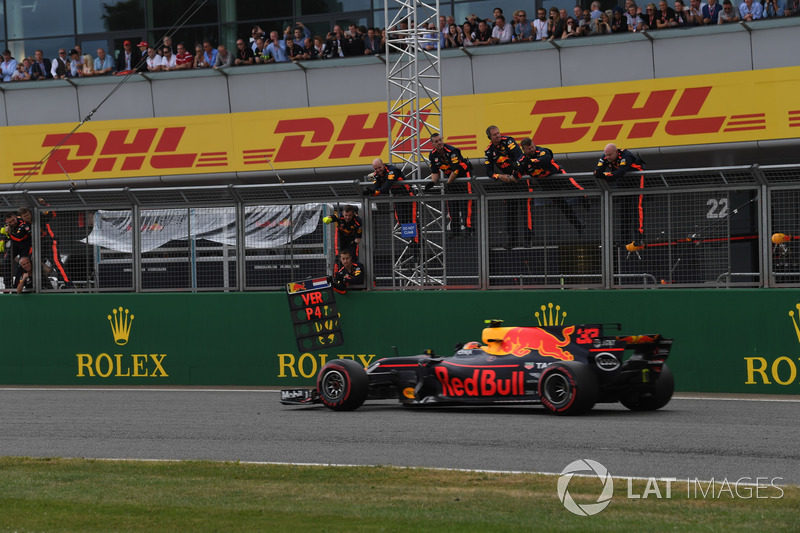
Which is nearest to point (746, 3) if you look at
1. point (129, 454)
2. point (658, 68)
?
point (658, 68)

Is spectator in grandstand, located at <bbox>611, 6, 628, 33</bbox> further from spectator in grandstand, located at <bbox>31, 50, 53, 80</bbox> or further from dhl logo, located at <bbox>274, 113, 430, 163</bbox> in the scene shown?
spectator in grandstand, located at <bbox>31, 50, 53, 80</bbox>

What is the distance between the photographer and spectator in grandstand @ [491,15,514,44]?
27.3 metres

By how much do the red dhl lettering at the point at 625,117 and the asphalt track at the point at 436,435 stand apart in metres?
12.3

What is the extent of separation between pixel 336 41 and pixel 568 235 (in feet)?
46.6

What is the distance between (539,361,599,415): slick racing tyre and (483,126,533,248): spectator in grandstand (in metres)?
4.48

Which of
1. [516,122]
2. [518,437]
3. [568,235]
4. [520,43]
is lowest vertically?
[518,437]

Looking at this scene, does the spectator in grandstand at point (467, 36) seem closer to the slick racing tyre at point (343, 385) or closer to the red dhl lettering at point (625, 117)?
the red dhl lettering at point (625, 117)

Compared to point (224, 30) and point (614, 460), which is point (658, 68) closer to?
point (224, 30)

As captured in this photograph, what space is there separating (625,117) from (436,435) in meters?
16.5

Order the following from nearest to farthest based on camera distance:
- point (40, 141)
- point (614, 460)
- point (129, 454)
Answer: point (614, 460) → point (129, 454) → point (40, 141)

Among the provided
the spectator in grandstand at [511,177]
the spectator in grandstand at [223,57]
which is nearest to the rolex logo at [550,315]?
the spectator in grandstand at [511,177]

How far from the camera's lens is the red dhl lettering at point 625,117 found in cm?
2539

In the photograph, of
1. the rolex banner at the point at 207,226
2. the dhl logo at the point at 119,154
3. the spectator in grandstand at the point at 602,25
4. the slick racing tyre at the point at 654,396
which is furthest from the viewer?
the dhl logo at the point at 119,154

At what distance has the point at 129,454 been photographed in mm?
10086
